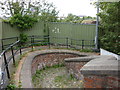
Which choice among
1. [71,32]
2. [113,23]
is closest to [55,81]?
[113,23]

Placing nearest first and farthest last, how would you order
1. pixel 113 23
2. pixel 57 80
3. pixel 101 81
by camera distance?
pixel 101 81
pixel 57 80
pixel 113 23

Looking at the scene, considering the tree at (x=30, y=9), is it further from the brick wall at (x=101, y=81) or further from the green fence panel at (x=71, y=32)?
the brick wall at (x=101, y=81)

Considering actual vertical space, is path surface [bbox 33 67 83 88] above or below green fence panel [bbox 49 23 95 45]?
below

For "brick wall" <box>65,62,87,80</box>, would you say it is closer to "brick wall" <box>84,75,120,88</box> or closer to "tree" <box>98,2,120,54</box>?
"tree" <box>98,2,120,54</box>

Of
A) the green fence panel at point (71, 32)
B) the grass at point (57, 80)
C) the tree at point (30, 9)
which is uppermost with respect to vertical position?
the tree at point (30, 9)

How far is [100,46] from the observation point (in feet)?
33.1

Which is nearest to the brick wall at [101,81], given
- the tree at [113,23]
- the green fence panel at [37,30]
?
the tree at [113,23]

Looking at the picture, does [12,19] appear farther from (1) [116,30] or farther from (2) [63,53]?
(1) [116,30]

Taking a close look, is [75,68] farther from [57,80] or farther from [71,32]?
[71,32]

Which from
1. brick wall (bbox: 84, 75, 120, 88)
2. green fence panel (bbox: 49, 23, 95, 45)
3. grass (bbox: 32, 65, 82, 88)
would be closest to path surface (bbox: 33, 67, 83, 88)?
grass (bbox: 32, 65, 82, 88)

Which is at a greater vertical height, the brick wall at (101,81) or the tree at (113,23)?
the tree at (113,23)

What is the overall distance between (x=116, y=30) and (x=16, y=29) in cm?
Answer: 687

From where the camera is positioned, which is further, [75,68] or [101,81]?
[75,68]

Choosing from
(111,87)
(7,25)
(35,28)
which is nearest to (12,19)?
(7,25)
